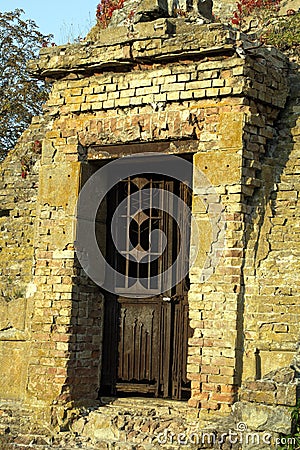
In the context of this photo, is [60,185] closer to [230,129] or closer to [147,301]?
[147,301]

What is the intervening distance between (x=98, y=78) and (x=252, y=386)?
148 inches

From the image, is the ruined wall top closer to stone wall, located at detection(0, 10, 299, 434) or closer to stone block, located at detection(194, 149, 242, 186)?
stone wall, located at detection(0, 10, 299, 434)

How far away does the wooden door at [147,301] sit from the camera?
8.13 m

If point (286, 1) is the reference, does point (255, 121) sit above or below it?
below

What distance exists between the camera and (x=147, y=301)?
8297 millimetres

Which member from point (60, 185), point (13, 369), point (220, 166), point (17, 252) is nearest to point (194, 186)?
point (220, 166)

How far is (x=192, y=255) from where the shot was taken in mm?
7383

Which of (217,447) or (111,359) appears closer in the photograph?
(217,447)

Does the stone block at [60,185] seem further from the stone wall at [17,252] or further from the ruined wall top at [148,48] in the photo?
the ruined wall top at [148,48]

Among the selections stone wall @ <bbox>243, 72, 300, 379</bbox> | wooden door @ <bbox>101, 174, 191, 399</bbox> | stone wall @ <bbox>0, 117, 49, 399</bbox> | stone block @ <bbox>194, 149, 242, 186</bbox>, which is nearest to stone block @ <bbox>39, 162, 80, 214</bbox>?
stone wall @ <bbox>0, 117, 49, 399</bbox>

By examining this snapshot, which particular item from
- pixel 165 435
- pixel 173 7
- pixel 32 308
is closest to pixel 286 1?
pixel 173 7

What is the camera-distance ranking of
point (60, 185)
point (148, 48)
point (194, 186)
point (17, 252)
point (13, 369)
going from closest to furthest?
1. point (194, 186)
2. point (148, 48)
3. point (60, 185)
4. point (13, 369)
5. point (17, 252)

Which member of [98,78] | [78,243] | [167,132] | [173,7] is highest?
[173,7]

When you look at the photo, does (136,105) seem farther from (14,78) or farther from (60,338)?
(14,78)
